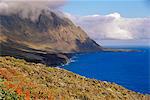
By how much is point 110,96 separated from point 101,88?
257cm

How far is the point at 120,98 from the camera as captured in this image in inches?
1275

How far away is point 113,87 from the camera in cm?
3653

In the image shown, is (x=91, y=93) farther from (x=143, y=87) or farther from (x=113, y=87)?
(x=143, y=87)

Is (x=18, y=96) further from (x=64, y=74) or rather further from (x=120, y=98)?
(x=64, y=74)

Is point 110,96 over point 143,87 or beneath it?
over

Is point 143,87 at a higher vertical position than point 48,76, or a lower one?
lower

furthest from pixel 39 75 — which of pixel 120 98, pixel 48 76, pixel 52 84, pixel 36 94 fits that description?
pixel 36 94

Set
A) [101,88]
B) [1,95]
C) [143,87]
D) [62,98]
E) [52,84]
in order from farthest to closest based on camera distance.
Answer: [143,87], [101,88], [52,84], [62,98], [1,95]

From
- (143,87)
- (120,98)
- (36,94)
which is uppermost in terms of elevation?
(36,94)

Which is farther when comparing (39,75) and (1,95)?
(39,75)

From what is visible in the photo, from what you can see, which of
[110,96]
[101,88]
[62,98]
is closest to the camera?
[62,98]

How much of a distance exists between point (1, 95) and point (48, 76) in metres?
16.6

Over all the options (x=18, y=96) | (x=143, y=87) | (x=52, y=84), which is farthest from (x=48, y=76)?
(x=143, y=87)

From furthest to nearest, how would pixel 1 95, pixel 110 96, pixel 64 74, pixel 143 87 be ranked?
pixel 143 87
pixel 64 74
pixel 110 96
pixel 1 95
